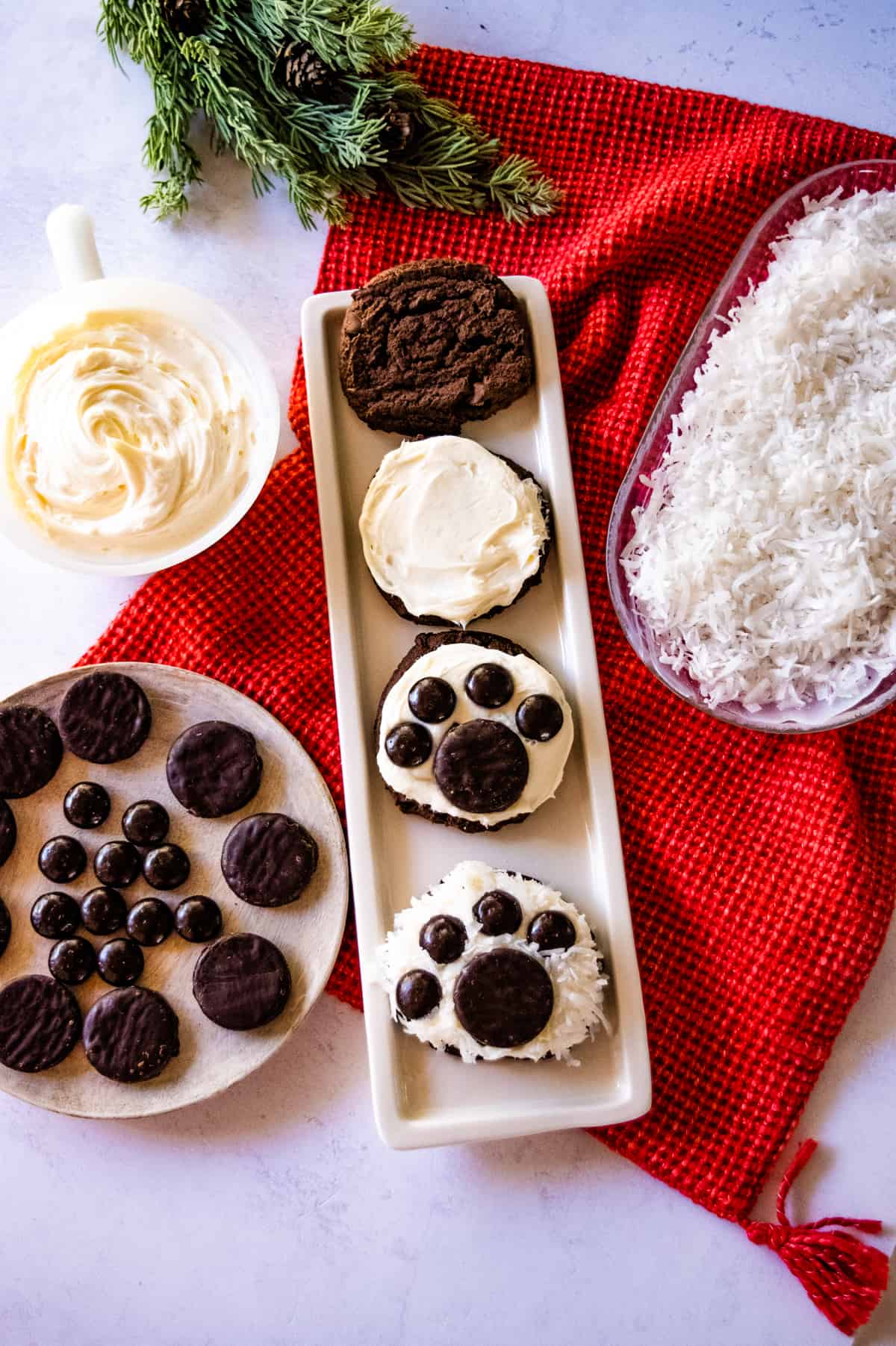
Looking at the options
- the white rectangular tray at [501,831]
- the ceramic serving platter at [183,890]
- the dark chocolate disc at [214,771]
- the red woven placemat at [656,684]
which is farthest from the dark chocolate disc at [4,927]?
the white rectangular tray at [501,831]

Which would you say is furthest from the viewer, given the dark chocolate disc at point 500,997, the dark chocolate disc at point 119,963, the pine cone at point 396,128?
the pine cone at point 396,128

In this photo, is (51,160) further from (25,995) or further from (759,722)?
(759,722)

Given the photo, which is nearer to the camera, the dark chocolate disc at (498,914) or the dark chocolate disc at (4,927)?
the dark chocolate disc at (498,914)

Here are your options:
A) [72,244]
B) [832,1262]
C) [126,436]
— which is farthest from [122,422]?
[832,1262]

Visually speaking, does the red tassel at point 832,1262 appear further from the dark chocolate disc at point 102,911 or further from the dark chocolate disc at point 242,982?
the dark chocolate disc at point 102,911

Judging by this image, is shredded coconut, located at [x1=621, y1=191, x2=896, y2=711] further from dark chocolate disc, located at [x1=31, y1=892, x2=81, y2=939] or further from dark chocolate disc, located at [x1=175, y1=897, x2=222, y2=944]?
dark chocolate disc, located at [x1=31, y1=892, x2=81, y2=939]

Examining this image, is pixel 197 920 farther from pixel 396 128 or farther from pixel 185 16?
pixel 185 16

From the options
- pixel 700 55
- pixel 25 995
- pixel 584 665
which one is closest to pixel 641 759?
pixel 584 665

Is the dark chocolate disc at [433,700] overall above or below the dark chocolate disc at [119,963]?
above
